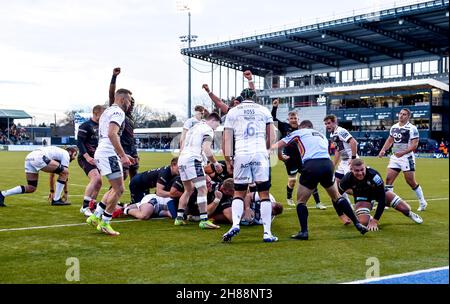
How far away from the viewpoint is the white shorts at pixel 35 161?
36.2 feet

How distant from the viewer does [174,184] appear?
9070 millimetres

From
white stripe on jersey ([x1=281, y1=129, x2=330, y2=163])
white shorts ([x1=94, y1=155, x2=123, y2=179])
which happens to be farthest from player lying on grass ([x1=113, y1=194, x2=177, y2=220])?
white stripe on jersey ([x1=281, y1=129, x2=330, y2=163])

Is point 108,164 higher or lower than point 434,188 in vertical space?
higher

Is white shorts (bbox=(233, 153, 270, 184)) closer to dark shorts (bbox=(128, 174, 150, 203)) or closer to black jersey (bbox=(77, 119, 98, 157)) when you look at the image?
dark shorts (bbox=(128, 174, 150, 203))

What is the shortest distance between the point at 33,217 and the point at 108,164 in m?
2.91

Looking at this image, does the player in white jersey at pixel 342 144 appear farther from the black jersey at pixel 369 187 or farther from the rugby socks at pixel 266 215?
the rugby socks at pixel 266 215

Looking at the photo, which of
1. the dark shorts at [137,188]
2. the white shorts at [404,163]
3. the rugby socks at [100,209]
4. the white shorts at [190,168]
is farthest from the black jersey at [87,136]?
the white shorts at [404,163]

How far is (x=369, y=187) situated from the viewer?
808 cm

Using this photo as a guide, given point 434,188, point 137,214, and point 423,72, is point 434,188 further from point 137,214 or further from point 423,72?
point 423,72

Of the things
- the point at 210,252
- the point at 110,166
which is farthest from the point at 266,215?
the point at 110,166

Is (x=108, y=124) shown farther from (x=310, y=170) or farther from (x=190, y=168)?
(x=310, y=170)

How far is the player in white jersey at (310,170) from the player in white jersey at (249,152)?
318 mm
